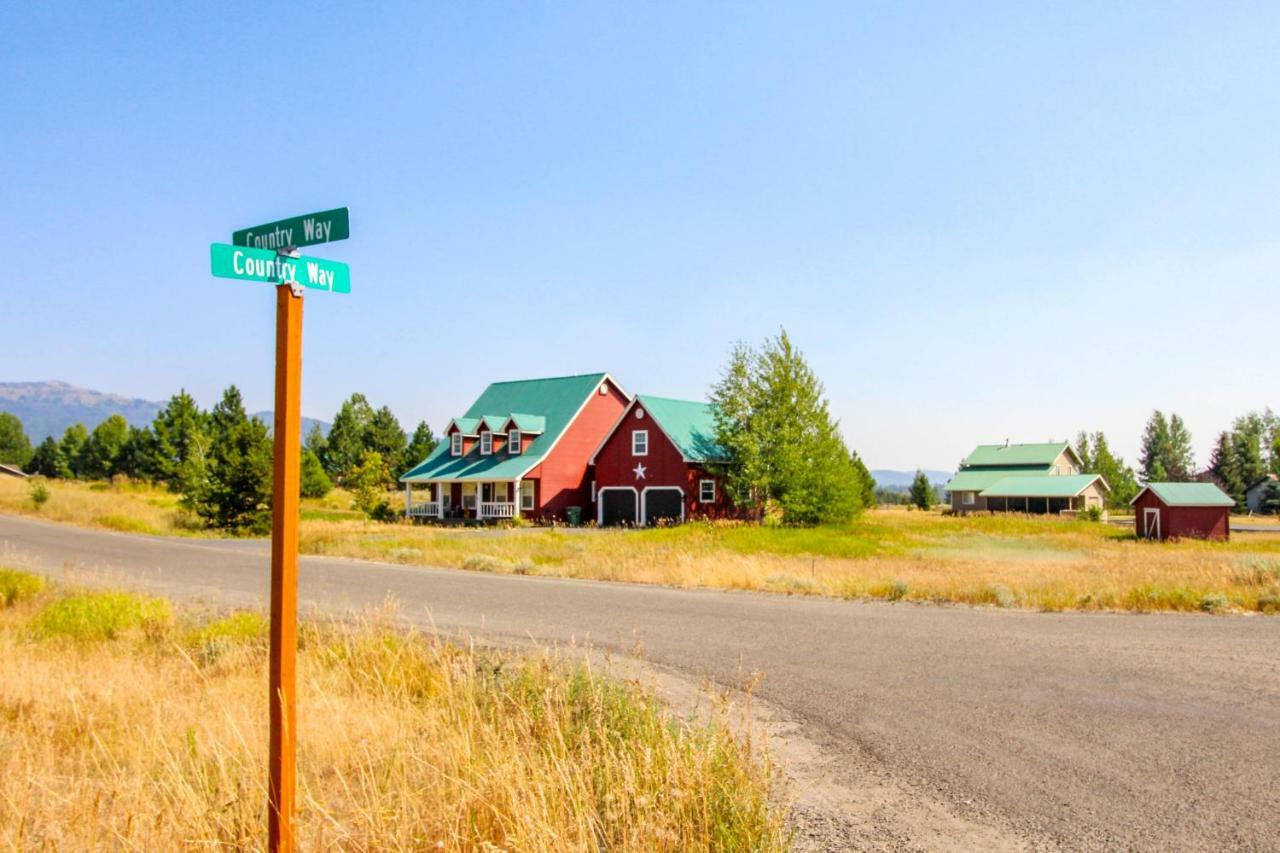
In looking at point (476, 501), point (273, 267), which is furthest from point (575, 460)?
point (273, 267)

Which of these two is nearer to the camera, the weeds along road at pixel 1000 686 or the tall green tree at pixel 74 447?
the weeds along road at pixel 1000 686

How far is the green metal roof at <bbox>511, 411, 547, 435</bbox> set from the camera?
165 ft

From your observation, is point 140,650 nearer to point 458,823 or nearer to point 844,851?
point 458,823

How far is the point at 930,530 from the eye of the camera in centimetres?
5078

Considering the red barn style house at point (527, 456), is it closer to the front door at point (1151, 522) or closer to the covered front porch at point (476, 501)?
the covered front porch at point (476, 501)

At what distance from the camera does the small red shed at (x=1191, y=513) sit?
4672 centimetres

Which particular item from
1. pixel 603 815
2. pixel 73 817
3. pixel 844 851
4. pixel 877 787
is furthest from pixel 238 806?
pixel 877 787

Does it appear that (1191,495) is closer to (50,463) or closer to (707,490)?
(707,490)

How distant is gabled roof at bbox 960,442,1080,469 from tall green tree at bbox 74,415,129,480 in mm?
79370

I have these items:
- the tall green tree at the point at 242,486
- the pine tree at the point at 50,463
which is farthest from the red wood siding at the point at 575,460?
the pine tree at the point at 50,463

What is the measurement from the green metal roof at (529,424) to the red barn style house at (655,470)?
11.9 ft

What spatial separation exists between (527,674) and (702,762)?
2806 mm

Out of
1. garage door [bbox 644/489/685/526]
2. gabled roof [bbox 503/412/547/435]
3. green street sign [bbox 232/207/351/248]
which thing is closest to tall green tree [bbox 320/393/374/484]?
gabled roof [bbox 503/412/547/435]

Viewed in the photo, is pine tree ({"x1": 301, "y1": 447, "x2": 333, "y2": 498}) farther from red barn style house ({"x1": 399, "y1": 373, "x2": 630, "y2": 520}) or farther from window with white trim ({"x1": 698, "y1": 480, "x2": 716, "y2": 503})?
window with white trim ({"x1": 698, "y1": 480, "x2": 716, "y2": 503})
